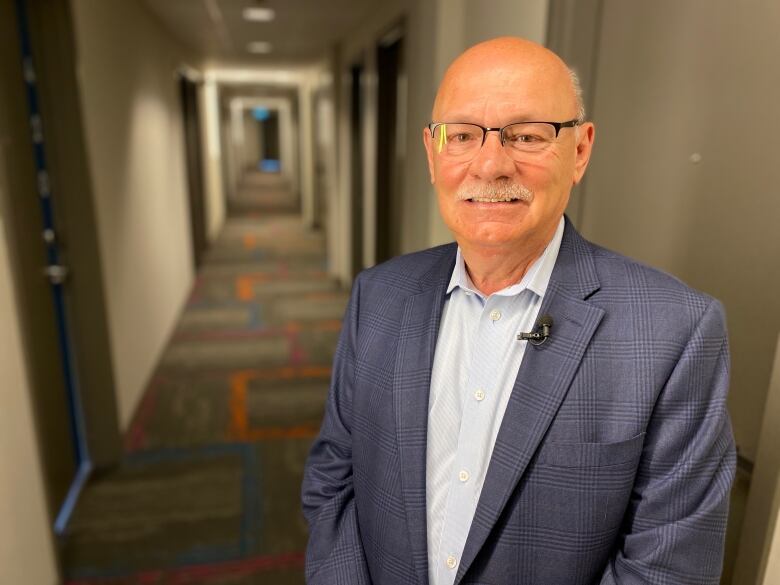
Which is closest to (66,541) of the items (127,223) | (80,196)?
(80,196)

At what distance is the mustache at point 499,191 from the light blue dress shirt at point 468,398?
13 cm

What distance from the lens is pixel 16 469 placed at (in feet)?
5.74

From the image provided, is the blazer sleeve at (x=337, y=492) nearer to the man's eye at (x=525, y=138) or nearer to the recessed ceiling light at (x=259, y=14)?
the man's eye at (x=525, y=138)

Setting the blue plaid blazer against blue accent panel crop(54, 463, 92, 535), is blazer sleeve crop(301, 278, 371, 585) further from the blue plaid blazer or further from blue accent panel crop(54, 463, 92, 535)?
blue accent panel crop(54, 463, 92, 535)

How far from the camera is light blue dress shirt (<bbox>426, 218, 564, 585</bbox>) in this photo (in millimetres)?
952

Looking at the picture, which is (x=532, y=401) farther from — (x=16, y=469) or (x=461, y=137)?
(x=16, y=469)

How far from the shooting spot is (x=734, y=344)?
42.6 inches

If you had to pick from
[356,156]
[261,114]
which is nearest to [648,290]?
[356,156]

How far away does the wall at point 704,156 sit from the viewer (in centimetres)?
100

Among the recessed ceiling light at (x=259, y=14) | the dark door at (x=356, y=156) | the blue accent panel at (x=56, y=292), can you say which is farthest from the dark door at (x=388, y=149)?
the blue accent panel at (x=56, y=292)

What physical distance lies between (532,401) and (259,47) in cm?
625

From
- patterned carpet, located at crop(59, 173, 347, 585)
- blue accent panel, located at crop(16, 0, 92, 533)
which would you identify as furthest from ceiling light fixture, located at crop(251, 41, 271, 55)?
blue accent panel, located at crop(16, 0, 92, 533)

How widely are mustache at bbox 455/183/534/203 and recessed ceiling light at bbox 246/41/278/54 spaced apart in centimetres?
563

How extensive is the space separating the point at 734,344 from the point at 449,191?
2.06 ft
